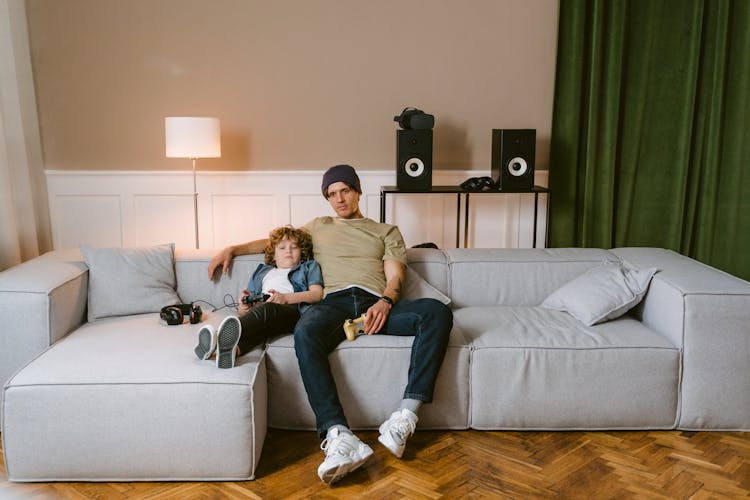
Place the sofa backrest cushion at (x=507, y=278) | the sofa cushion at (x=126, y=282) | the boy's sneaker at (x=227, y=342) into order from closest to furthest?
the boy's sneaker at (x=227, y=342)
the sofa cushion at (x=126, y=282)
the sofa backrest cushion at (x=507, y=278)

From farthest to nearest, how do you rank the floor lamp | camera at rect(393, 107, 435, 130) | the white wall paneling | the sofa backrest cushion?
the white wall paneling, camera at rect(393, 107, 435, 130), the floor lamp, the sofa backrest cushion

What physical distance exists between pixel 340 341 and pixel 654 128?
2623 millimetres

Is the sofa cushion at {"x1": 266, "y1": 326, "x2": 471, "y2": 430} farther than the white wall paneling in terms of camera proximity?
No

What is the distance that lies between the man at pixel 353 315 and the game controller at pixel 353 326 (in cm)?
3

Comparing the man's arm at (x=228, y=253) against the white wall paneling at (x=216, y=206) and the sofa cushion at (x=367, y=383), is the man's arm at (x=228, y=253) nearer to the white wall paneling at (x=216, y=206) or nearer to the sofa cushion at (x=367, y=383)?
the sofa cushion at (x=367, y=383)

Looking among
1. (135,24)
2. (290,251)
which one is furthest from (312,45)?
(290,251)

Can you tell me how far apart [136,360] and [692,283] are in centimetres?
203

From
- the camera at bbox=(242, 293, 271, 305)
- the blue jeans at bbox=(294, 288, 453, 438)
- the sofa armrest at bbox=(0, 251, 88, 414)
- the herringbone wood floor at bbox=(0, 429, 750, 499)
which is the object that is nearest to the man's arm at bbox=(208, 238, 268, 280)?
the camera at bbox=(242, 293, 271, 305)

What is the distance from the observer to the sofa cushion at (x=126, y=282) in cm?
289

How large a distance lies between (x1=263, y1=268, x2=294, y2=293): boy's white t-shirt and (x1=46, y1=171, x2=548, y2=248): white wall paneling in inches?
50.8

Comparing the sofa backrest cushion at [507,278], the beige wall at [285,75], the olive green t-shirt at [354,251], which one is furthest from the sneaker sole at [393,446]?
the beige wall at [285,75]

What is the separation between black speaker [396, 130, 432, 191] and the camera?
3842 millimetres

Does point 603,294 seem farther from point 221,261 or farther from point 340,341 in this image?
point 221,261

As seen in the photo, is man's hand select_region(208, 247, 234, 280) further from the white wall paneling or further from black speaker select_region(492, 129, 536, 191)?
black speaker select_region(492, 129, 536, 191)
